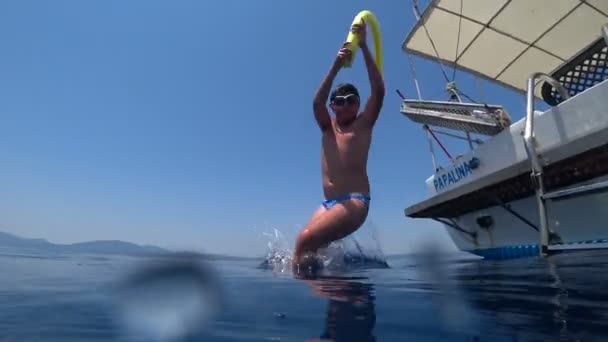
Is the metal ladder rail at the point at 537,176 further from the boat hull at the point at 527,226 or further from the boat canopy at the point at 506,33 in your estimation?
the boat canopy at the point at 506,33

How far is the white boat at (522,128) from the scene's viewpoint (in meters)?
3.34

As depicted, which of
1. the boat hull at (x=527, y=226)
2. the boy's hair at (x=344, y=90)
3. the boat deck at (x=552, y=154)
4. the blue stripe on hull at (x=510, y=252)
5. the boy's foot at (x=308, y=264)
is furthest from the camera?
the blue stripe on hull at (x=510, y=252)

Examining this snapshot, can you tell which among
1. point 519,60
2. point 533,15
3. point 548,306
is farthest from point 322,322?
point 519,60

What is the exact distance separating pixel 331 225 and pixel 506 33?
20.1 feet

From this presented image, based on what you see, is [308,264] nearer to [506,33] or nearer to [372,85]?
[372,85]

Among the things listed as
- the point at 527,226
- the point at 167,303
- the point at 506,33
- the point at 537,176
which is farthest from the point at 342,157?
the point at 506,33

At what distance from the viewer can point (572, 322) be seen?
3.96 feet

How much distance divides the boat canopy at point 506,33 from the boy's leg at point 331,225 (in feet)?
15.3

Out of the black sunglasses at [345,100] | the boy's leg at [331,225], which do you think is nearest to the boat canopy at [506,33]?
the black sunglasses at [345,100]

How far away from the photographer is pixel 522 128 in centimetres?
421

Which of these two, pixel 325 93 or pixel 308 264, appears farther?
pixel 325 93

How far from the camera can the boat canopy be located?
600cm

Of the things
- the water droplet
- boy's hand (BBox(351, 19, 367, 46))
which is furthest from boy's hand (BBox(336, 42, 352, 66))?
the water droplet

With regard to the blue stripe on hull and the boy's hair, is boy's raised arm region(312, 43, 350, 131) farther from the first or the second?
the blue stripe on hull
